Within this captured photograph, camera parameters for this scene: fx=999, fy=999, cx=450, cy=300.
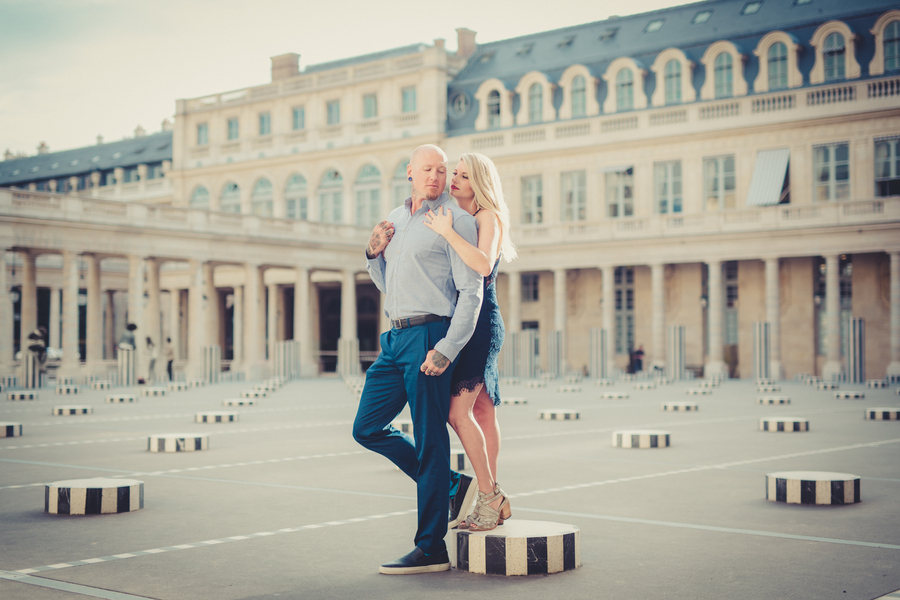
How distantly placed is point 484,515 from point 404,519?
1.69 meters

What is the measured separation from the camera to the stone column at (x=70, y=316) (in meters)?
36.3

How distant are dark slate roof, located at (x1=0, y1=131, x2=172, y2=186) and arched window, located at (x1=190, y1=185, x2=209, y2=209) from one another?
288 inches

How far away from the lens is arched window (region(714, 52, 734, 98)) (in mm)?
43688

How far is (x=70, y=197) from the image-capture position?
119 feet

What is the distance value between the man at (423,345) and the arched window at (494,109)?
45.8 metres

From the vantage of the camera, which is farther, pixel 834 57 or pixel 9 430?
pixel 834 57

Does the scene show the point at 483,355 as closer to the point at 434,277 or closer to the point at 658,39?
the point at 434,277

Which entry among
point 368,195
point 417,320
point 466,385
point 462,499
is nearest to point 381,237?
point 417,320

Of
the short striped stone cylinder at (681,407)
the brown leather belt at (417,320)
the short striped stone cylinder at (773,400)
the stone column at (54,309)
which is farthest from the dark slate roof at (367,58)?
the brown leather belt at (417,320)

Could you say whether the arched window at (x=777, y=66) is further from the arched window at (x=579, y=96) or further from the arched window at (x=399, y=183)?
the arched window at (x=399, y=183)

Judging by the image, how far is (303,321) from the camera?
152 ft

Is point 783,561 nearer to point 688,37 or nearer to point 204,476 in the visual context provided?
point 204,476

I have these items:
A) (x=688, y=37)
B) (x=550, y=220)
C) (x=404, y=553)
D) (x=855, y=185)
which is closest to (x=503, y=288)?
(x=550, y=220)

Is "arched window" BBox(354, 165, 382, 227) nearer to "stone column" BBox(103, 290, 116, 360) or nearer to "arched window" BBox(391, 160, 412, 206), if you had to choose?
A: "arched window" BBox(391, 160, 412, 206)
